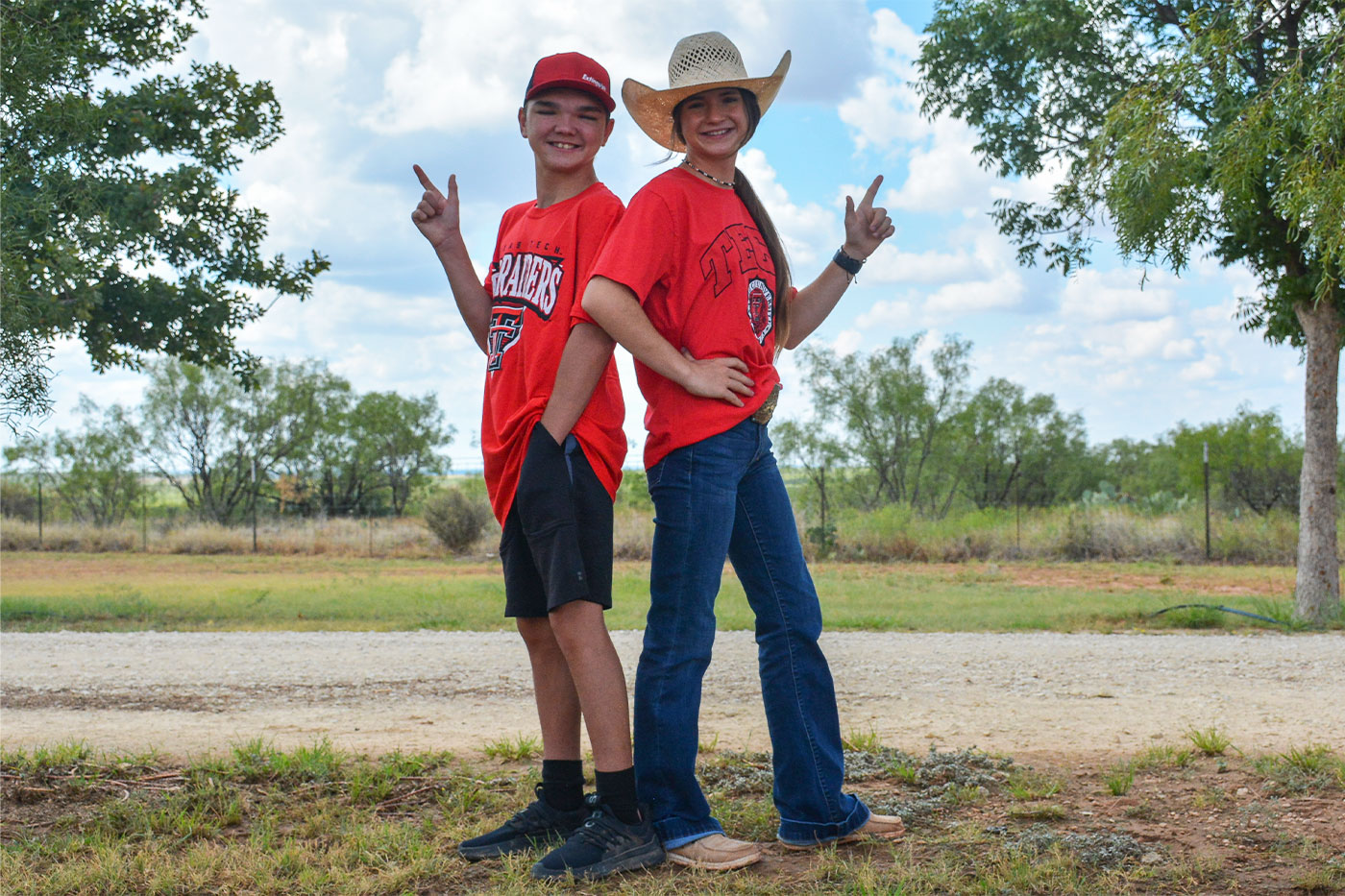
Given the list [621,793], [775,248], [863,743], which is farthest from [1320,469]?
[621,793]

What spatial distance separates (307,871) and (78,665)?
6.53m

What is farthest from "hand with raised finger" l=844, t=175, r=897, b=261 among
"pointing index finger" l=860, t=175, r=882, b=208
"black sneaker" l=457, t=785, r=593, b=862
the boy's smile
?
"black sneaker" l=457, t=785, r=593, b=862

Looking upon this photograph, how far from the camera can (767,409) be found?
3.19 meters

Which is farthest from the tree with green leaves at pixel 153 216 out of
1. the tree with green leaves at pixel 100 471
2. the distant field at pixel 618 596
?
the tree with green leaves at pixel 100 471

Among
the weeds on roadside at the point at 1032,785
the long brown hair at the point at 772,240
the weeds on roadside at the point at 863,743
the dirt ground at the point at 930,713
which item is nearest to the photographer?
the long brown hair at the point at 772,240

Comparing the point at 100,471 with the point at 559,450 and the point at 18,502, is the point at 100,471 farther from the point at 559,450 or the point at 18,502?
the point at 559,450

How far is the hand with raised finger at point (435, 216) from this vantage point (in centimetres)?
342

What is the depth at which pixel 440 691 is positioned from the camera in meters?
7.05

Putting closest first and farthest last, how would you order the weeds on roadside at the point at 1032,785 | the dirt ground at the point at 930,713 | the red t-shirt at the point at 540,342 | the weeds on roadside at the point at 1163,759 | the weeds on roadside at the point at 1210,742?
the red t-shirt at the point at 540,342 → the dirt ground at the point at 930,713 → the weeds on roadside at the point at 1032,785 → the weeds on roadside at the point at 1163,759 → the weeds on roadside at the point at 1210,742

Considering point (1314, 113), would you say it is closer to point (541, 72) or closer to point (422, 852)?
point (541, 72)

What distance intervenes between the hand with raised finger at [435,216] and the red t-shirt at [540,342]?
0.25m

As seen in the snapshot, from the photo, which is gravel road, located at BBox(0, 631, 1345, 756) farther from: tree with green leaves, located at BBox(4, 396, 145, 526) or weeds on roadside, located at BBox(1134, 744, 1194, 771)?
tree with green leaves, located at BBox(4, 396, 145, 526)

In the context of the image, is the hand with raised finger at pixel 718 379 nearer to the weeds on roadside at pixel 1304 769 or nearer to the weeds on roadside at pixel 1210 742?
the weeds on roadside at pixel 1304 769

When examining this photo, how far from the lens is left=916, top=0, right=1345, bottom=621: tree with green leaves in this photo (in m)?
7.42
